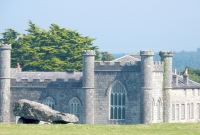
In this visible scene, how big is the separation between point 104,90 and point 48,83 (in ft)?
15.2

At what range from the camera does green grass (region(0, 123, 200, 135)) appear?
36219 millimetres

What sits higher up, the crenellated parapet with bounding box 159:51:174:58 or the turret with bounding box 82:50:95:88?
the crenellated parapet with bounding box 159:51:174:58

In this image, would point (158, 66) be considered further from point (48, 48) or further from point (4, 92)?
point (48, 48)

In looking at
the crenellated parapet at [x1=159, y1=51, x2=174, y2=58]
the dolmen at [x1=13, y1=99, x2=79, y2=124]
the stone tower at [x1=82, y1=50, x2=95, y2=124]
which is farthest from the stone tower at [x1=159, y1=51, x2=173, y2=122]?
the dolmen at [x1=13, y1=99, x2=79, y2=124]

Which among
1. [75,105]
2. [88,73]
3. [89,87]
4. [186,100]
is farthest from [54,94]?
[186,100]

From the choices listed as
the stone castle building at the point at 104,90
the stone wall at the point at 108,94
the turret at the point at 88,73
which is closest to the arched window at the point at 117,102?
the stone castle building at the point at 104,90

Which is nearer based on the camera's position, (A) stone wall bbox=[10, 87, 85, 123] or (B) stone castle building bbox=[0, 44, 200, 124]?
(B) stone castle building bbox=[0, 44, 200, 124]

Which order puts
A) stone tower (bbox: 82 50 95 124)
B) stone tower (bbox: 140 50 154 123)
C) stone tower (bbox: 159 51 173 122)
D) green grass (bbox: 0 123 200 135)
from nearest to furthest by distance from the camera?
green grass (bbox: 0 123 200 135) < stone tower (bbox: 140 50 154 123) < stone tower (bbox: 82 50 95 124) < stone tower (bbox: 159 51 173 122)

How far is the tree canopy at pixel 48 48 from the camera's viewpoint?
87.9 meters

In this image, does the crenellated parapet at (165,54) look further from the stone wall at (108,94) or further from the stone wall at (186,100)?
the stone wall at (186,100)

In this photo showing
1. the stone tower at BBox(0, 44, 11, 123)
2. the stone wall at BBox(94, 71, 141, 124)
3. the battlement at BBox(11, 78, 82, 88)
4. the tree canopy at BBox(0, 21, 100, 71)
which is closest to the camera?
the stone wall at BBox(94, 71, 141, 124)

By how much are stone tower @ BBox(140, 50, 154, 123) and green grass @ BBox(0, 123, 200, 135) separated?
20548 millimetres

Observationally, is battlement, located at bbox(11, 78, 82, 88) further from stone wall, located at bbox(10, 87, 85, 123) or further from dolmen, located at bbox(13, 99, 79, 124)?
dolmen, located at bbox(13, 99, 79, 124)

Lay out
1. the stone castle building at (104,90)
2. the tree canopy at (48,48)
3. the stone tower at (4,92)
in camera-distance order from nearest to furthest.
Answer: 1. the stone castle building at (104,90)
2. the stone tower at (4,92)
3. the tree canopy at (48,48)
